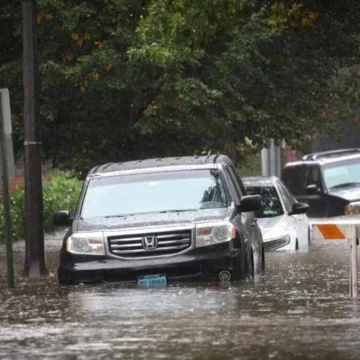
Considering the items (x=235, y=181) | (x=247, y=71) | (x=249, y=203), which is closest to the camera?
(x=249, y=203)

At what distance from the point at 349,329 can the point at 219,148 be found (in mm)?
17959

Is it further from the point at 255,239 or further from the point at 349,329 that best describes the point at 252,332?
the point at 255,239

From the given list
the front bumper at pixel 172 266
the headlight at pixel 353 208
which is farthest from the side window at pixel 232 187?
the headlight at pixel 353 208

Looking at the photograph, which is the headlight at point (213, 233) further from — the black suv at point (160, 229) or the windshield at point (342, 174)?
the windshield at point (342, 174)

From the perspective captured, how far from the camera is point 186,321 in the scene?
1398 cm

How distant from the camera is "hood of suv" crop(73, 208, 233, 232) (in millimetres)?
18016

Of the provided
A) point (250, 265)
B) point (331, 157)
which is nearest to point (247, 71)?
point (331, 157)

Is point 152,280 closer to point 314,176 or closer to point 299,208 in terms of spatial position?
point 299,208

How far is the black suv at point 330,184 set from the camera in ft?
117

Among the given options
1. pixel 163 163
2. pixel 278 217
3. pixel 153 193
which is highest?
pixel 163 163

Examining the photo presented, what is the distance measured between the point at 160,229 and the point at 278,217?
9.63 metres

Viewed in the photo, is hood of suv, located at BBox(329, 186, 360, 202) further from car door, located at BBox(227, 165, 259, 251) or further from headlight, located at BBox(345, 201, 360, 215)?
car door, located at BBox(227, 165, 259, 251)

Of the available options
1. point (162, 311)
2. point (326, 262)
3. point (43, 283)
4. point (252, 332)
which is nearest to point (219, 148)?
point (326, 262)

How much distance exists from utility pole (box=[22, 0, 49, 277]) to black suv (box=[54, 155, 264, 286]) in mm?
3142
